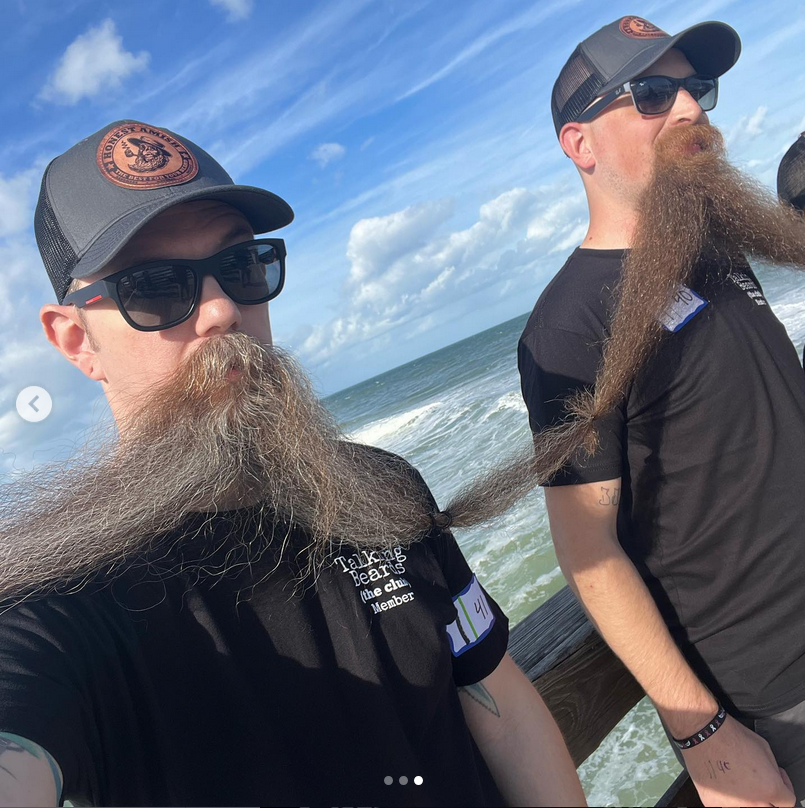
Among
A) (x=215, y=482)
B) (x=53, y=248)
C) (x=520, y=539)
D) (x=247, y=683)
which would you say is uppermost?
(x=53, y=248)

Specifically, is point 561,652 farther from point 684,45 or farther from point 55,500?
point 684,45

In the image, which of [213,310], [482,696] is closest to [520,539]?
[482,696]

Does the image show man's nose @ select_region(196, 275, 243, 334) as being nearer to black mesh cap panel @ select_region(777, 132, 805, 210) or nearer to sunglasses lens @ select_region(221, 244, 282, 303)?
sunglasses lens @ select_region(221, 244, 282, 303)

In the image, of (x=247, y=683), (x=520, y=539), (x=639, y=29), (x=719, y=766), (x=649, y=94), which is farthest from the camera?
(x=520, y=539)

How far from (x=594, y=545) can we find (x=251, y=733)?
1132 millimetres

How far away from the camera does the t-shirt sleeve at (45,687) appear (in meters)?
0.88

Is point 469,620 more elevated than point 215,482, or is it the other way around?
point 215,482

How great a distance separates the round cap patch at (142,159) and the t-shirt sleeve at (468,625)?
1.05m

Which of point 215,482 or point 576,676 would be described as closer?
point 215,482

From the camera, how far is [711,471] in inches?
73.5

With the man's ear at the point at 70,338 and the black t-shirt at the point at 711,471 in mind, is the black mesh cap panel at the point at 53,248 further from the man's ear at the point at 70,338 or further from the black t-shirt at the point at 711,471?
the black t-shirt at the point at 711,471

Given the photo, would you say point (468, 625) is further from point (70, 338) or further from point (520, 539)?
point (520, 539)

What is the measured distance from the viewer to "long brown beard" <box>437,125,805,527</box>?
1.56 metres

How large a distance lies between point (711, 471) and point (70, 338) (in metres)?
1.78
